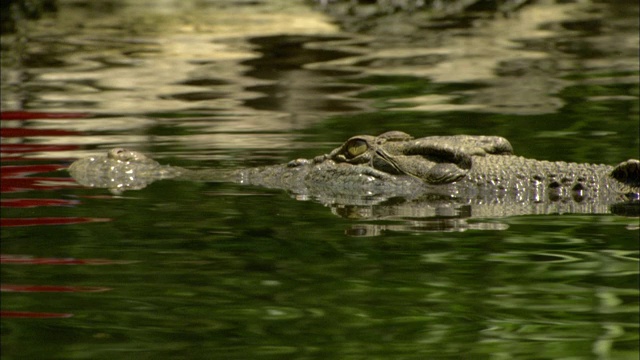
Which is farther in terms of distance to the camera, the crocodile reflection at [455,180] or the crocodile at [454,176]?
the crocodile at [454,176]

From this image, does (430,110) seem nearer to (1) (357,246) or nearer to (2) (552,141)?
(2) (552,141)

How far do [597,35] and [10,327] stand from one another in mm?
11323

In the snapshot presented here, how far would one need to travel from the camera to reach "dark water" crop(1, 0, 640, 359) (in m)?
3.89

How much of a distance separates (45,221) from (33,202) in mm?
519

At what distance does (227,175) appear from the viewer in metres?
6.86

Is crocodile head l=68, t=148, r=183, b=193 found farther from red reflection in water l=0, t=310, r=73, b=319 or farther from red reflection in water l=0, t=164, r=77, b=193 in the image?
red reflection in water l=0, t=310, r=73, b=319

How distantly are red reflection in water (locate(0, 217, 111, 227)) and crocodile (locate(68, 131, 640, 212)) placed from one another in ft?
3.66

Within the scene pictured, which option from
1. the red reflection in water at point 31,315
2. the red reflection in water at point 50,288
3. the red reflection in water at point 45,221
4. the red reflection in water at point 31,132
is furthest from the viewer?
the red reflection in water at point 31,132

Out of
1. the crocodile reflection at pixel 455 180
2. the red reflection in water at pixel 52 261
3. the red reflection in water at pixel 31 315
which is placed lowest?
the red reflection in water at pixel 31 315

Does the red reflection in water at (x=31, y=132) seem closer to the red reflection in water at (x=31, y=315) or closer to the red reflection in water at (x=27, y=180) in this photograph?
the red reflection in water at (x=27, y=180)

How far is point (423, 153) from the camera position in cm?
626

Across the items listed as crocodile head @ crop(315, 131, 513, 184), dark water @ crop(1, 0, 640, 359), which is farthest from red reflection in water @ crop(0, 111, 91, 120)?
crocodile head @ crop(315, 131, 513, 184)

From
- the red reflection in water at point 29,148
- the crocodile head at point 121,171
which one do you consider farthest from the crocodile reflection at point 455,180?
the red reflection in water at point 29,148

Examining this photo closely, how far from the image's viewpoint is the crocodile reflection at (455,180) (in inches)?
239
